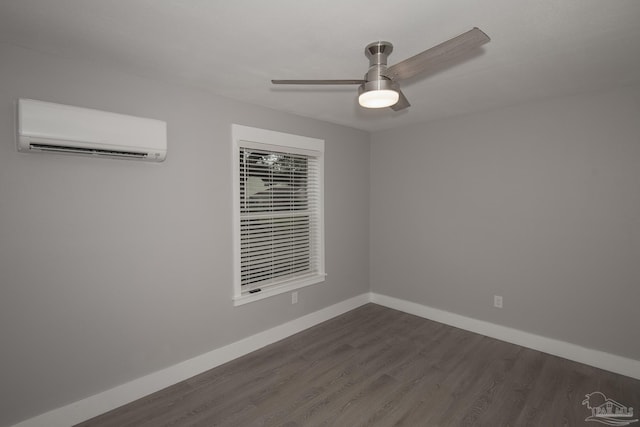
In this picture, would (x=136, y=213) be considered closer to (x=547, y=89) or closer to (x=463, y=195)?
(x=463, y=195)

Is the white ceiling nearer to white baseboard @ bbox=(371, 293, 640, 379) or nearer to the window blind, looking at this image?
the window blind

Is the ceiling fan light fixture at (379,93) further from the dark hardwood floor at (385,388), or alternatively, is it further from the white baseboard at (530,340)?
the white baseboard at (530,340)

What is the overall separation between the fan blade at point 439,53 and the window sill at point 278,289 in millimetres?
2309

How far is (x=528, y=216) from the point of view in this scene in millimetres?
3074

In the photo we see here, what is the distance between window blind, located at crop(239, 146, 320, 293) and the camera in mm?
3047

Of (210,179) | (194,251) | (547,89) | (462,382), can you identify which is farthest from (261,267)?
(547,89)

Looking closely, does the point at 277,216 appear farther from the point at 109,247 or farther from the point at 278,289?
the point at 109,247

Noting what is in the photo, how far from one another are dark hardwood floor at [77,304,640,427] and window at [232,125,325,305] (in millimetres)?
707

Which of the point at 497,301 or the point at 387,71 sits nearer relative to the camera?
the point at 387,71

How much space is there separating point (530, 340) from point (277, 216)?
286cm

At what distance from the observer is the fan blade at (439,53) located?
4.24ft

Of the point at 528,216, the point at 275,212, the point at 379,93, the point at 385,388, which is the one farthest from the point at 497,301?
the point at 379,93

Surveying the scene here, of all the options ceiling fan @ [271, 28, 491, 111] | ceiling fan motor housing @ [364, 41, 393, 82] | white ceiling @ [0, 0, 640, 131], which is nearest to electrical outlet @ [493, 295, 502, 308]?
white ceiling @ [0, 0, 640, 131]

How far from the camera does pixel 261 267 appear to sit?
318 centimetres
